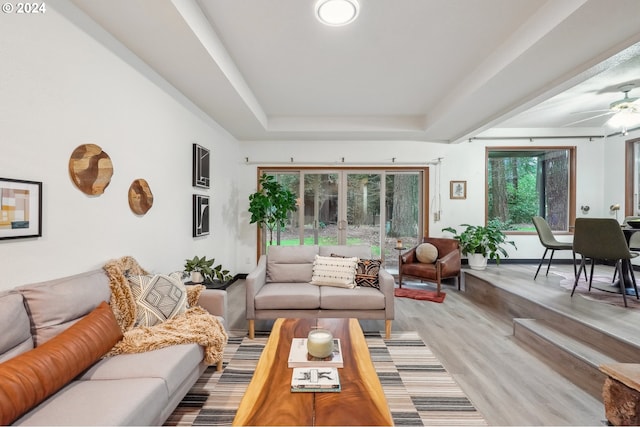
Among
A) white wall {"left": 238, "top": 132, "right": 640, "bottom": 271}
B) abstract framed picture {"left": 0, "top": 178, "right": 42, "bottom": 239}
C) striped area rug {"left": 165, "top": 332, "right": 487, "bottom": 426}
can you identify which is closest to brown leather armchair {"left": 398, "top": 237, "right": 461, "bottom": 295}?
white wall {"left": 238, "top": 132, "right": 640, "bottom": 271}

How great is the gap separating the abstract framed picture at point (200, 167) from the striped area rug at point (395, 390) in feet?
6.79

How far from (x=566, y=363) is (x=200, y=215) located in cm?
408

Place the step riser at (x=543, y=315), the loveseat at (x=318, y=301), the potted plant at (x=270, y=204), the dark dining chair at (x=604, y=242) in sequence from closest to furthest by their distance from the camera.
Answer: the step riser at (x=543, y=315)
the loveseat at (x=318, y=301)
the dark dining chair at (x=604, y=242)
the potted plant at (x=270, y=204)

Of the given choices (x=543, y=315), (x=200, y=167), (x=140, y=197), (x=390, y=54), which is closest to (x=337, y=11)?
(x=390, y=54)

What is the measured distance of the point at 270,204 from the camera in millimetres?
4906

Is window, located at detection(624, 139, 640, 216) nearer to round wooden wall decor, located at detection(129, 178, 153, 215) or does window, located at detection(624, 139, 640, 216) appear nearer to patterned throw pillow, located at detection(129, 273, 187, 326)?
patterned throw pillow, located at detection(129, 273, 187, 326)

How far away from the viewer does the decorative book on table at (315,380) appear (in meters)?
1.37

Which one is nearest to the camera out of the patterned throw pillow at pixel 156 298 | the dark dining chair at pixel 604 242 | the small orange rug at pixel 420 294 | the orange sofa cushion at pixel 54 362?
the orange sofa cushion at pixel 54 362

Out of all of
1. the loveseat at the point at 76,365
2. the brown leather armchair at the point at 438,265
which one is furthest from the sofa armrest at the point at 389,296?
the loveseat at the point at 76,365

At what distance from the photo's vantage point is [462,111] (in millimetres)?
3730

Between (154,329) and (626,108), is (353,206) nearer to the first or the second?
(626,108)

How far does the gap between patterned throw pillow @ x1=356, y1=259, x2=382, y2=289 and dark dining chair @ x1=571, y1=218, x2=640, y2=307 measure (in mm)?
2325

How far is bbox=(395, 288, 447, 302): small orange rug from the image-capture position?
419 centimetres

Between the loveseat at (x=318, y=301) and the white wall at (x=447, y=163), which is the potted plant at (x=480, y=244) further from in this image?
the loveseat at (x=318, y=301)
